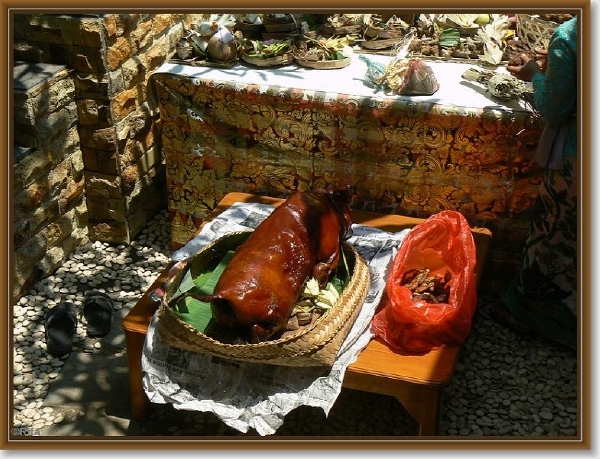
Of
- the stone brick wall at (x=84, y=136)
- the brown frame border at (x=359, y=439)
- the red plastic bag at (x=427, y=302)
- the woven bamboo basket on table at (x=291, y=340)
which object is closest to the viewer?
the brown frame border at (x=359, y=439)

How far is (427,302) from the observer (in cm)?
419

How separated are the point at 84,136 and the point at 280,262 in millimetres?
2067

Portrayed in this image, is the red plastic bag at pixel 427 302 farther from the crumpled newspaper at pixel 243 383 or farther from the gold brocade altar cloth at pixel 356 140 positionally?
the gold brocade altar cloth at pixel 356 140

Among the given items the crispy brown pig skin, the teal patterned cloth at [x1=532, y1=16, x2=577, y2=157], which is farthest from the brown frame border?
the crispy brown pig skin

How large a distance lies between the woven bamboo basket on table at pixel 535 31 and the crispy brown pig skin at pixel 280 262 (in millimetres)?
1641

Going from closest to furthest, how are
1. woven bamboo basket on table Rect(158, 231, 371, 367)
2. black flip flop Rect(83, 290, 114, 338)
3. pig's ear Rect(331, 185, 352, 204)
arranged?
1. woven bamboo basket on table Rect(158, 231, 371, 367)
2. pig's ear Rect(331, 185, 352, 204)
3. black flip flop Rect(83, 290, 114, 338)

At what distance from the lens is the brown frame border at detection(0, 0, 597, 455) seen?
347 cm

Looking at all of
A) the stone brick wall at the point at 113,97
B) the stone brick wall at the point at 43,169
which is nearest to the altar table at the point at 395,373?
the stone brick wall at the point at 43,169

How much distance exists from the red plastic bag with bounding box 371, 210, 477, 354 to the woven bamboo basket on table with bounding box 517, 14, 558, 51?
55.4 inches

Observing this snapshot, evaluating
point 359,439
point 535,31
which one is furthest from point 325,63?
point 359,439

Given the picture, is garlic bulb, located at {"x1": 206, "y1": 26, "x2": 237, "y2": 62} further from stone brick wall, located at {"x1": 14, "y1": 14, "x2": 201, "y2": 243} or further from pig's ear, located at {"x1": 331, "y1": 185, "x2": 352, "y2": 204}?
pig's ear, located at {"x1": 331, "y1": 185, "x2": 352, "y2": 204}

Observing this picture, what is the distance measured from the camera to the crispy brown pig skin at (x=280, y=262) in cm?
375

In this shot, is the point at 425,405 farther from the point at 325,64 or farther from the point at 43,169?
the point at 43,169

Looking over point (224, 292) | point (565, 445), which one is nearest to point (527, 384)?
point (565, 445)
